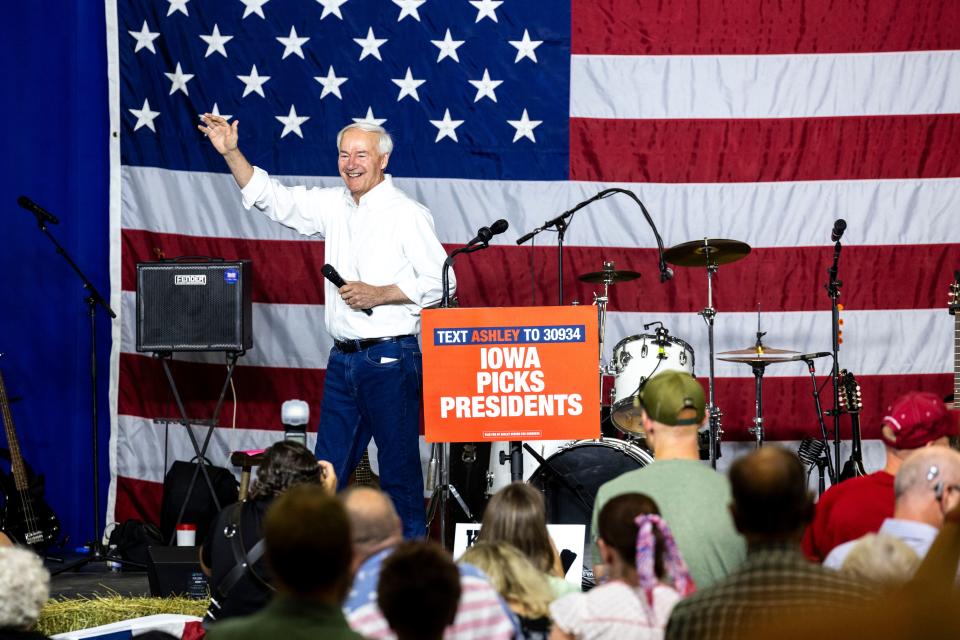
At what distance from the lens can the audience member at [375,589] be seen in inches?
84.8

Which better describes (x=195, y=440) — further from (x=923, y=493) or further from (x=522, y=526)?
(x=923, y=493)

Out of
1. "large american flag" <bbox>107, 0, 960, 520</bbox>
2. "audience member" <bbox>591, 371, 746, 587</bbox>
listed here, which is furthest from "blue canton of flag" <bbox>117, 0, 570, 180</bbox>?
"audience member" <bbox>591, 371, 746, 587</bbox>

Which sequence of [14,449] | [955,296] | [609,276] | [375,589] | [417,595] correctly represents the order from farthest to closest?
[14,449]
[609,276]
[955,296]
[375,589]
[417,595]

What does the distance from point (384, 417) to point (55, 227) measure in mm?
2992

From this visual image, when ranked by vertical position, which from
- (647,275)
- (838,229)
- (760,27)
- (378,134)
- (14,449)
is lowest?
(14,449)

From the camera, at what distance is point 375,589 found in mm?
2184

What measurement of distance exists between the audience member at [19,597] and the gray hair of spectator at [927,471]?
6.28ft

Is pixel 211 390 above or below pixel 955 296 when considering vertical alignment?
below

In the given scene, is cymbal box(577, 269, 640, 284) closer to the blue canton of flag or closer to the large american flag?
the large american flag

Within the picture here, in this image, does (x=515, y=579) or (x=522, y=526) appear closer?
(x=515, y=579)

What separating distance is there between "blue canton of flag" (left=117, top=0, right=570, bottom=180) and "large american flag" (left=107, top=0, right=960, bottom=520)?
12 millimetres

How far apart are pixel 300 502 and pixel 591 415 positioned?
2.46 metres

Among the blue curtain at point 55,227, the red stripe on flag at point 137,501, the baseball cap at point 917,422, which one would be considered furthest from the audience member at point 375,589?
the blue curtain at point 55,227

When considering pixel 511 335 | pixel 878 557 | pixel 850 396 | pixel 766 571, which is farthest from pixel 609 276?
pixel 766 571
